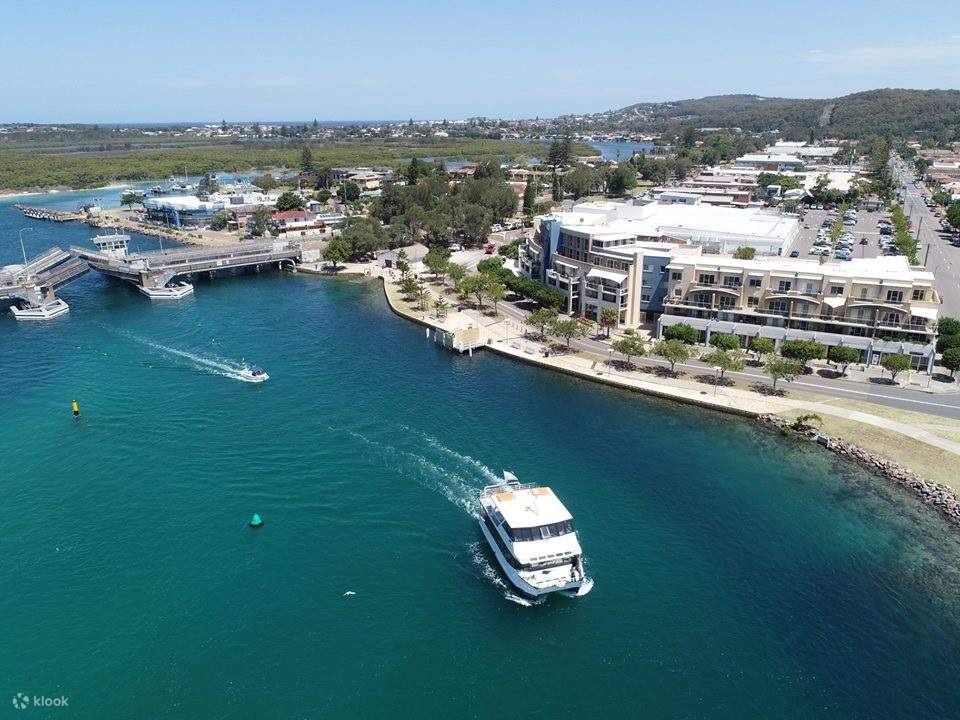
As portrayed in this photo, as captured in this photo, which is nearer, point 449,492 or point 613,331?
point 449,492

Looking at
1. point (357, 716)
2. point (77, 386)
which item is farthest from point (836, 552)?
point (77, 386)

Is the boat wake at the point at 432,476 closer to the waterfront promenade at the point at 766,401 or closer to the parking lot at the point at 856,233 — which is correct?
the waterfront promenade at the point at 766,401

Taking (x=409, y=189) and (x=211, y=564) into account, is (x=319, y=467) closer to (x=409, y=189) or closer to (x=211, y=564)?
(x=211, y=564)

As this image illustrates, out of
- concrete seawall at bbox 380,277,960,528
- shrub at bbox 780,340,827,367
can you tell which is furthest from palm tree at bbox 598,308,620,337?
shrub at bbox 780,340,827,367

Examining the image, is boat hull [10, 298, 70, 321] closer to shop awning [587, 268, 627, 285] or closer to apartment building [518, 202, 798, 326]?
apartment building [518, 202, 798, 326]

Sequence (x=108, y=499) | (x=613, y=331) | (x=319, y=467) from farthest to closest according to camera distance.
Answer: (x=613, y=331) → (x=319, y=467) → (x=108, y=499)

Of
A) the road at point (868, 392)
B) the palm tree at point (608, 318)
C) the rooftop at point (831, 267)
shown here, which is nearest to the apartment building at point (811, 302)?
the rooftop at point (831, 267)

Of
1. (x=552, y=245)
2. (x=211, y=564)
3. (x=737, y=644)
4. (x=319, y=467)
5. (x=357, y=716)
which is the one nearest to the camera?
(x=357, y=716)
